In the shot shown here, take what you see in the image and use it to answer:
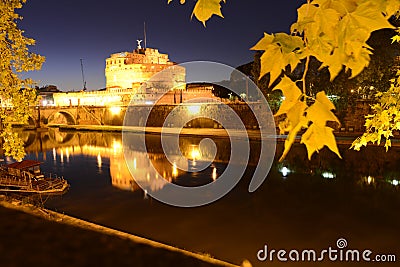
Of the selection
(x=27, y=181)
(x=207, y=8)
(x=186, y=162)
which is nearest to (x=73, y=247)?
(x=207, y=8)

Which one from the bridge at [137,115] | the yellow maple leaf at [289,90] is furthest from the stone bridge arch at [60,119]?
the yellow maple leaf at [289,90]

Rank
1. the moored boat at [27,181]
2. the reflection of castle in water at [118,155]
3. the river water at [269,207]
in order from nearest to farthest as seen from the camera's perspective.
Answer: the river water at [269,207], the moored boat at [27,181], the reflection of castle in water at [118,155]

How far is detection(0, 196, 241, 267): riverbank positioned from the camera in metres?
7.84

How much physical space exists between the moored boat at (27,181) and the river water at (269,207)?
969 millimetres

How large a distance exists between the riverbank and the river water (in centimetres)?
271

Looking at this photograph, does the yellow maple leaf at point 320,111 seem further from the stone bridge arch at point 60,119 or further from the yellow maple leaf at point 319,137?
the stone bridge arch at point 60,119

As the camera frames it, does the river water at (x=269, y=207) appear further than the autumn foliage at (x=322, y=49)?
Yes

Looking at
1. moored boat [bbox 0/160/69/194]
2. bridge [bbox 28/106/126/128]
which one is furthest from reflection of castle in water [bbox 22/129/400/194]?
bridge [bbox 28/106/126/128]

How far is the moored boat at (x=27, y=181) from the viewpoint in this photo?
18.4 m

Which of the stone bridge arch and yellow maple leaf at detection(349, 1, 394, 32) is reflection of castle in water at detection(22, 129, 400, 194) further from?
the stone bridge arch

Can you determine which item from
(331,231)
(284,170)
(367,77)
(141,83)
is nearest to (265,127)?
(367,77)

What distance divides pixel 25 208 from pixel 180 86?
190ft

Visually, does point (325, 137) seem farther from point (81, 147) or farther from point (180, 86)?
point (180, 86)

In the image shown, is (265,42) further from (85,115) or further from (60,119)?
(60,119)
